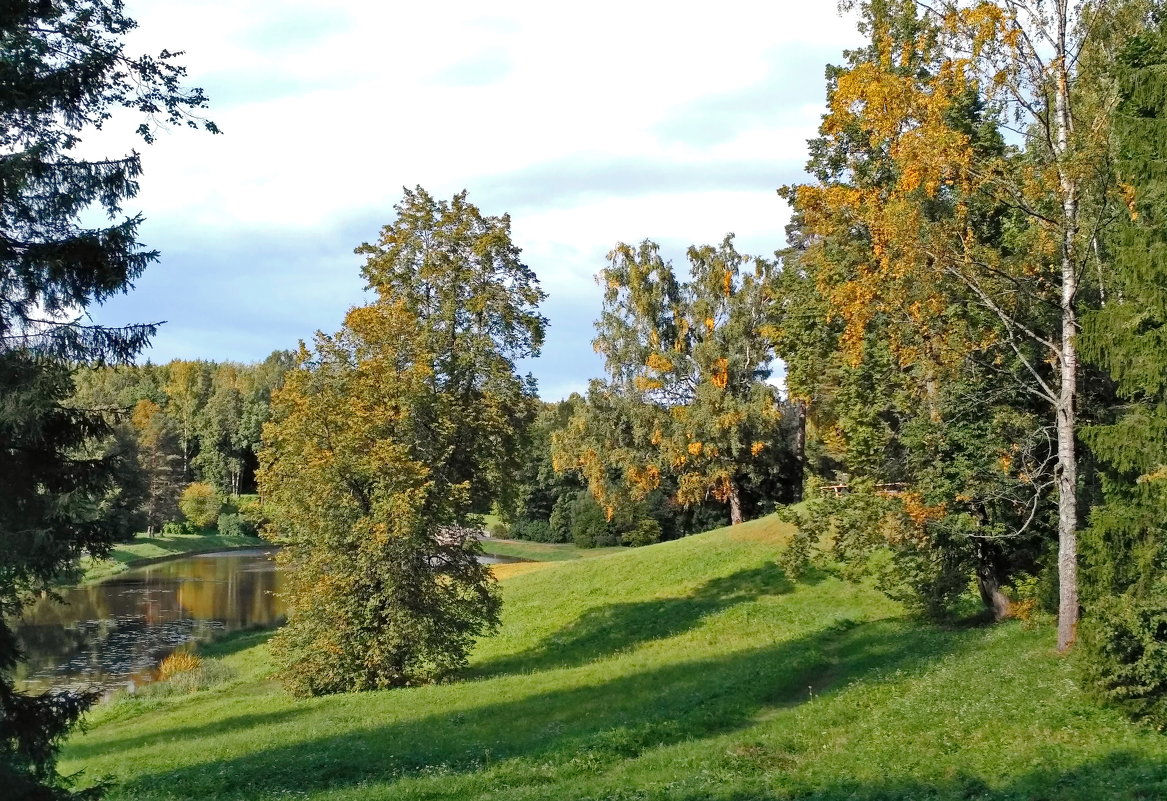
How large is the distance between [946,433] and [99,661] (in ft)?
103

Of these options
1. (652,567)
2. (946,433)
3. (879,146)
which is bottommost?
(652,567)

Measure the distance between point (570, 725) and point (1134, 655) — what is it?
1025 centimetres

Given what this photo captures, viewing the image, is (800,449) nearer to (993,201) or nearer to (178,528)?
(993,201)

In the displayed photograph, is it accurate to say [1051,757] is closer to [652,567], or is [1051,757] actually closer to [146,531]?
[652,567]

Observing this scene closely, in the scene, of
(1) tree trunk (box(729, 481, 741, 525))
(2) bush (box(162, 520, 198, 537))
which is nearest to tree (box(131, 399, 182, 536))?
(2) bush (box(162, 520, 198, 537))

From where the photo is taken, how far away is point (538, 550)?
249ft

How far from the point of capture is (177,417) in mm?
126625

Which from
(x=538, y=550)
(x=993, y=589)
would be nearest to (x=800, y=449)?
(x=538, y=550)

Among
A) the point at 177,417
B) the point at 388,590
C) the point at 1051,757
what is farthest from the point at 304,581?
the point at 177,417

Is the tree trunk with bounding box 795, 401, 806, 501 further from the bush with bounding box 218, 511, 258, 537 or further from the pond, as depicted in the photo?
the bush with bounding box 218, 511, 258, 537

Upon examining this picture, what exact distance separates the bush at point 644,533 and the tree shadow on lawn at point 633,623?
2985cm

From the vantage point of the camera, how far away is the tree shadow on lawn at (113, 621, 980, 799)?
16.5m

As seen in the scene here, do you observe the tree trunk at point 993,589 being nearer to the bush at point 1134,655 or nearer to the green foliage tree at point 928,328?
the green foliage tree at point 928,328

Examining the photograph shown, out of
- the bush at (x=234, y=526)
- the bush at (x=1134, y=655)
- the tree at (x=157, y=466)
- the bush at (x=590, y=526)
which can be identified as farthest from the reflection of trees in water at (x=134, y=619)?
the bush at (x=234, y=526)
